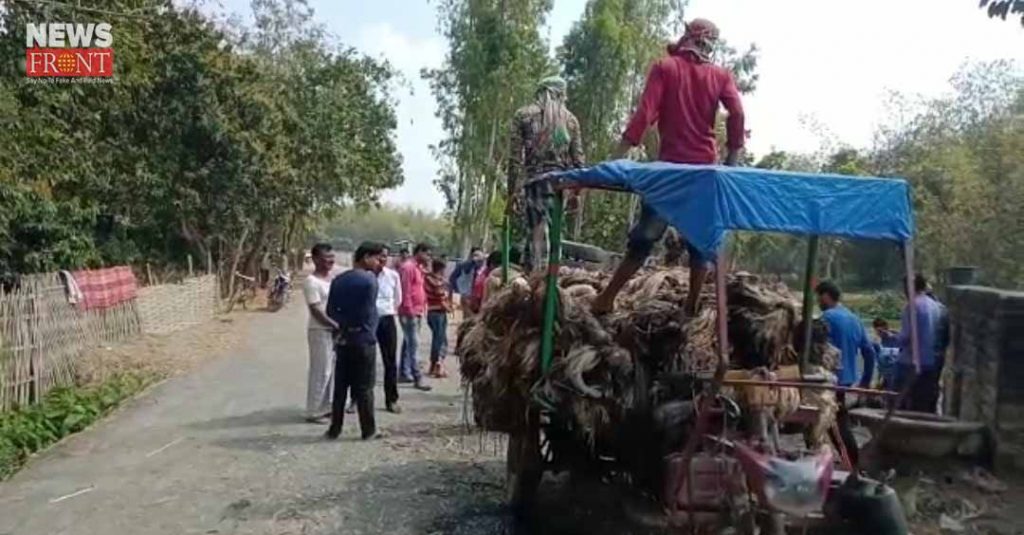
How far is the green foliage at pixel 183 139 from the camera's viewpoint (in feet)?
46.6

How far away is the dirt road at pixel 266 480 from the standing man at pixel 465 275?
197cm

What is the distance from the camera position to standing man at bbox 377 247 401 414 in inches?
437

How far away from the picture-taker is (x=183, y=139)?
83.3 ft

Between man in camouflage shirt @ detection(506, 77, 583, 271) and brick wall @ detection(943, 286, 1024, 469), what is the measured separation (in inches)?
153

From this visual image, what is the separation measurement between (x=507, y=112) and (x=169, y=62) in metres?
16.0

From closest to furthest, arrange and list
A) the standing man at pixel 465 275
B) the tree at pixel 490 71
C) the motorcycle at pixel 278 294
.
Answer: the standing man at pixel 465 275 < the motorcycle at pixel 278 294 < the tree at pixel 490 71

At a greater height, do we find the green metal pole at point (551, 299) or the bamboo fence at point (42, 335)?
the green metal pole at point (551, 299)

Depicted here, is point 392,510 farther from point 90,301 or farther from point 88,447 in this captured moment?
point 90,301

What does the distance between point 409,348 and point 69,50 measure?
6.25 meters

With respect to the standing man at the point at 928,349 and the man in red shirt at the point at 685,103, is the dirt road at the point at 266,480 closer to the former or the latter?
the man in red shirt at the point at 685,103

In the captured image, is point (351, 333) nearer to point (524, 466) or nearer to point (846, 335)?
point (524, 466)

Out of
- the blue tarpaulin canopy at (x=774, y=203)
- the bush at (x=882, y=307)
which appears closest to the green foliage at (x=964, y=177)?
→ the bush at (x=882, y=307)

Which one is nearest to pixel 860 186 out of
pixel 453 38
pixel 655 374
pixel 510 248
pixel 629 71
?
pixel 655 374

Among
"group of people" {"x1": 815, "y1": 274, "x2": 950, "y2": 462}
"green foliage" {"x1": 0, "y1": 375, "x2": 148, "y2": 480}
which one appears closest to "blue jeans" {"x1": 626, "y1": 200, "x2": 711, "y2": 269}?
"group of people" {"x1": 815, "y1": 274, "x2": 950, "y2": 462}
